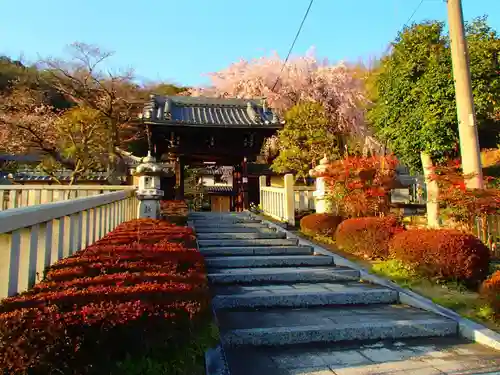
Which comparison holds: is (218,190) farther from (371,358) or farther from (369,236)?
(371,358)

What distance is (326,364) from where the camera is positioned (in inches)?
121

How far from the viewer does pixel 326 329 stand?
361cm

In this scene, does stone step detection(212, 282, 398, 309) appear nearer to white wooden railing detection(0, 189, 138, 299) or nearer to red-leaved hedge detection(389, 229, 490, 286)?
red-leaved hedge detection(389, 229, 490, 286)

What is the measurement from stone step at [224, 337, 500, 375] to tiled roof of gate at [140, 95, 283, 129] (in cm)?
913

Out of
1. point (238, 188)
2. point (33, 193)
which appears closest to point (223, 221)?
point (238, 188)

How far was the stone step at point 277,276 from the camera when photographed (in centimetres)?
533

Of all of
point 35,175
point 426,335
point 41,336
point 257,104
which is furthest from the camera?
point 35,175

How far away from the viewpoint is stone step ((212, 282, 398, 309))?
4441 millimetres

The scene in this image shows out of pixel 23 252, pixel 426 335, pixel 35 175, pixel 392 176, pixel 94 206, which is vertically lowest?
pixel 426 335

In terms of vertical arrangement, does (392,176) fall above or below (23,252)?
above

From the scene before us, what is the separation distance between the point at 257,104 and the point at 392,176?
281 inches

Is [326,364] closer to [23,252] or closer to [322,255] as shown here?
[23,252]

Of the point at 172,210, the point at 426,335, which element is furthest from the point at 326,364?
the point at 172,210

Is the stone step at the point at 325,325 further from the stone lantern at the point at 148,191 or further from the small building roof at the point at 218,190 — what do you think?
the small building roof at the point at 218,190
